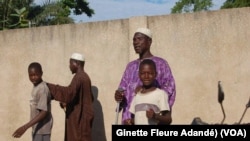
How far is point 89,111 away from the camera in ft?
16.3

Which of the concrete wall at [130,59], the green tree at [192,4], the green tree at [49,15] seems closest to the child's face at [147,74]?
the concrete wall at [130,59]

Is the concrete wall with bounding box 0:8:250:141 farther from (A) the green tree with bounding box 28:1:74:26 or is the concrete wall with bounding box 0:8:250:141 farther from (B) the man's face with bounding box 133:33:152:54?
(A) the green tree with bounding box 28:1:74:26

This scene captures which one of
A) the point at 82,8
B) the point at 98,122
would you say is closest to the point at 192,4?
the point at 82,8

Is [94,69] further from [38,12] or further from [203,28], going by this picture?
[38,12]

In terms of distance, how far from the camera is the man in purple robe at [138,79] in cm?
352

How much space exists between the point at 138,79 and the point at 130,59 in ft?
5.98

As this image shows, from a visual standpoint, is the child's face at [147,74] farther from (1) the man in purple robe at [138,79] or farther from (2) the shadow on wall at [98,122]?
(2) the shadow on wall at [98,122]

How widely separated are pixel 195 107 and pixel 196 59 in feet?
1.70

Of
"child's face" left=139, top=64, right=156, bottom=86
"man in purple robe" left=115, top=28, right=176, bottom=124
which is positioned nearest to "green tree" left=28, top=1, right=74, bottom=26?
"man in purple robe" left=115, top=28, right=176, bottom=124

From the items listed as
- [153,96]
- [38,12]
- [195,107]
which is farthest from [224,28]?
[38,12]

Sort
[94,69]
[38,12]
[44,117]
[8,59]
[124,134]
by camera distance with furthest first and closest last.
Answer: [38,12]
[8,59]
[94,69]
[44,117]
[124,134]

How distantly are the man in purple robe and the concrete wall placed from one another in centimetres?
146

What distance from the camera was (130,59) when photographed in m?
5.42

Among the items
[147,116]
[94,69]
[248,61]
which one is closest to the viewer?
[147,116]
